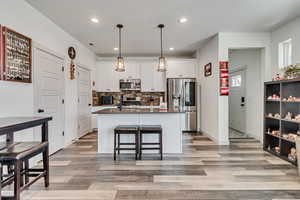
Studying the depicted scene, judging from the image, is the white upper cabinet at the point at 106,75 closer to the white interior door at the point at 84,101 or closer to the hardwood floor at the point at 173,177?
the white interior door at the point at 84,101

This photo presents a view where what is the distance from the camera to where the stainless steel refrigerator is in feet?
18.2

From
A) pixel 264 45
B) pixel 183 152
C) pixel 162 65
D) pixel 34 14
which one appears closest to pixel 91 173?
pixel 183 152

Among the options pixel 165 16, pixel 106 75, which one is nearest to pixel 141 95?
pixel 106 75

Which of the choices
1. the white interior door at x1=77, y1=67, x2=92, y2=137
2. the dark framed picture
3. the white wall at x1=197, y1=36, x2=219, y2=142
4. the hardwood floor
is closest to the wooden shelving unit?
the hardwood floor

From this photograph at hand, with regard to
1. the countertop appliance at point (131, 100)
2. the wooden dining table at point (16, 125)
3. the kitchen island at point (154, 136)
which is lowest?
the kitchen island at point (154, 136)

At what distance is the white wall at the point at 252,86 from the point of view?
→ 4.54m

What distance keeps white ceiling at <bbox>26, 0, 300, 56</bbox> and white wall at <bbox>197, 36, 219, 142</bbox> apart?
434 millimetres

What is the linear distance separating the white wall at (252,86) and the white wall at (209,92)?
1.15 metres

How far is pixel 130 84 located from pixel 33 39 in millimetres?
3334

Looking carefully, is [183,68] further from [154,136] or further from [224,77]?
[154,136]

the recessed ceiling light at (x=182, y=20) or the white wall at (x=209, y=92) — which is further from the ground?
the recessed ceiling light at (x=182, y=20)

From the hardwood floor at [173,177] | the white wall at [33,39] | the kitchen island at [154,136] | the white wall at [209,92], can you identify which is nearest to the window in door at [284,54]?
the white wall at [209,92]

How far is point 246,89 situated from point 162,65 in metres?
3.06

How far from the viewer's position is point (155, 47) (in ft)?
17.0
